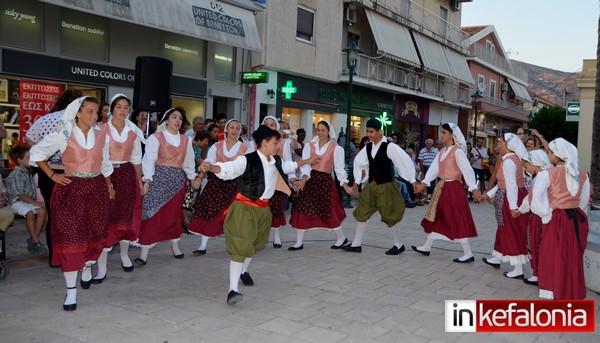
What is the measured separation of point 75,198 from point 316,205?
365cm

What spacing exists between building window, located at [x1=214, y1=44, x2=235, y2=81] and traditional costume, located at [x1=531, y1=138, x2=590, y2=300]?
12723 mm

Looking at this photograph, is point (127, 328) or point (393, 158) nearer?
point (127, 328)

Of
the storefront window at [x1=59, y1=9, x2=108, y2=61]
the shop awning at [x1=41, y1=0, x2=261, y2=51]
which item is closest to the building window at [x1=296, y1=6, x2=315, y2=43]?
the shop awning at [x1=41, y1=0, x2=261, y2=51]

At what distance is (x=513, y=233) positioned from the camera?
21.9 feet

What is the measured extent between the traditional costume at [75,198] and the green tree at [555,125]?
36172 mm

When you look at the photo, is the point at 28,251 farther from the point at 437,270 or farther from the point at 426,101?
the point at 426,101

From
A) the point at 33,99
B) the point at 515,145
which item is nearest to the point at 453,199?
the point at 515,145

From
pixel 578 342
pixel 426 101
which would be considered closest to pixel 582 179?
pixel 578 342

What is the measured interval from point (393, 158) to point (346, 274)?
6.36 feet

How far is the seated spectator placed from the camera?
6828 mm

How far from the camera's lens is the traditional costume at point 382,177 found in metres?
7.59

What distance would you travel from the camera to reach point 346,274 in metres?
6.57

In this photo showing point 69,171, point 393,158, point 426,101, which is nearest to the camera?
point 69,171

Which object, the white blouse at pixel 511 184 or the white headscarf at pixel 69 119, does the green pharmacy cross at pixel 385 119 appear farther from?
the white headscarf at pixel 69 119
